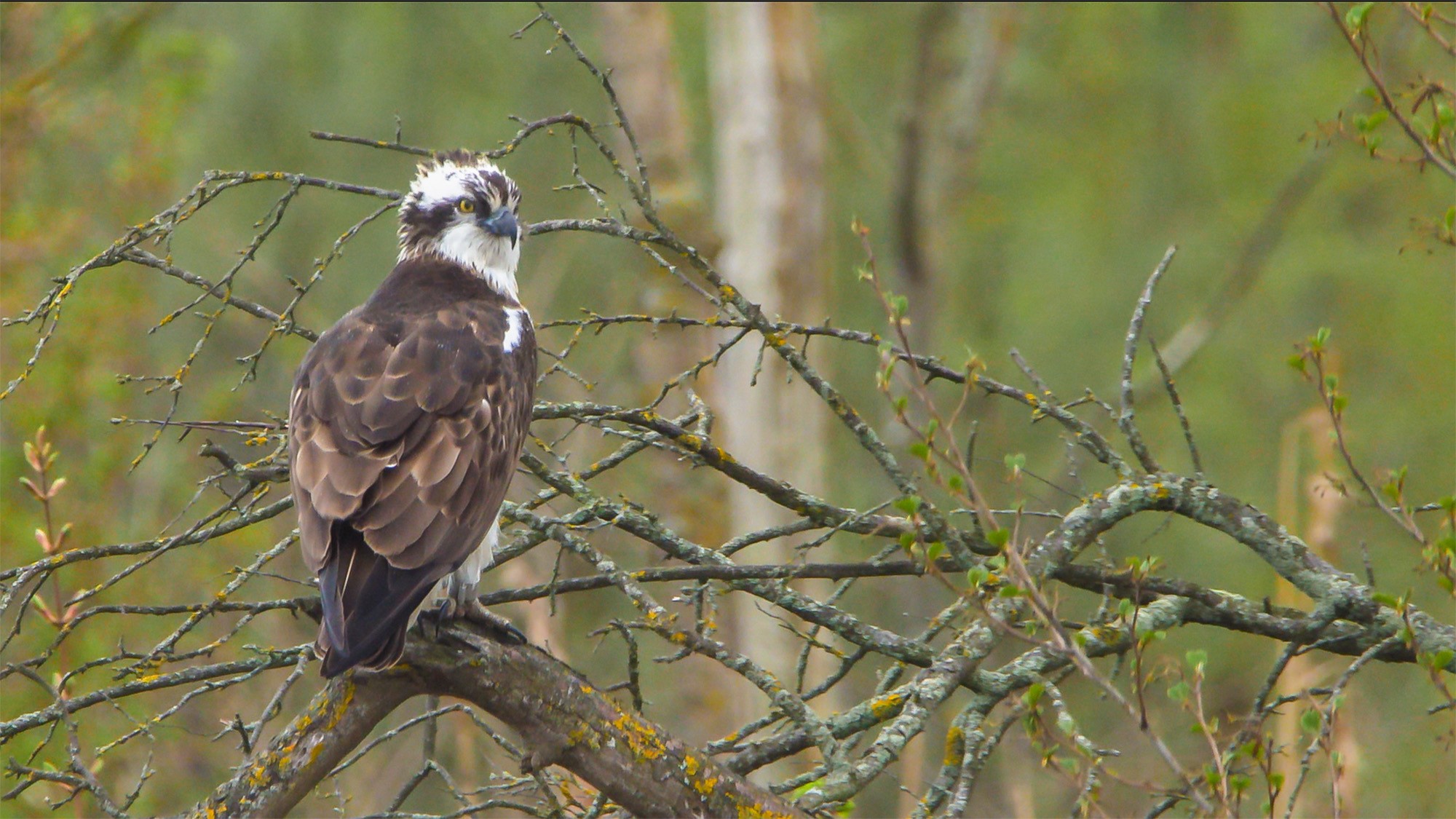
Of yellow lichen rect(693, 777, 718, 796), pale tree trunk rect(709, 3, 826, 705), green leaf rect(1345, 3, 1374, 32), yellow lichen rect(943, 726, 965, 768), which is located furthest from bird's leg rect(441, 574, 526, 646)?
pale tree trunk rect(709, 3, 826, 705)

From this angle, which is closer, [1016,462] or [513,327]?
[1016,462]

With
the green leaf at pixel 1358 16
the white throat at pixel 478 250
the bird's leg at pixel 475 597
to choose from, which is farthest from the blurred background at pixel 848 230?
the white throat at pixel 478 250

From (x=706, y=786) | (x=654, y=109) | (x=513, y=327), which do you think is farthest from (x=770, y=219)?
(x=706, y=786)

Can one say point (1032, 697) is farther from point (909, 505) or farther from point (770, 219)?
point (770, 219)

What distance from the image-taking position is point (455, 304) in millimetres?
4617

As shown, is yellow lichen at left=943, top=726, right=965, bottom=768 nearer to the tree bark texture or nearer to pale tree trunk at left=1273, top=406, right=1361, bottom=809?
the tree bark texture

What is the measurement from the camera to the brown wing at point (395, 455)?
3475mm

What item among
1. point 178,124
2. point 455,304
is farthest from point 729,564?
point 178,124

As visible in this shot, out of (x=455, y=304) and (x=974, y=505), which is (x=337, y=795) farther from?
(x=974, y=505)

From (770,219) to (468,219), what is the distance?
5.38 metres

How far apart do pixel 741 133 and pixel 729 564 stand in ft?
24.5

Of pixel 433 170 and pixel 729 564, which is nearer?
pixel 729 564

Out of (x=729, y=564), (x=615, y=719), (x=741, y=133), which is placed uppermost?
(x=741, y=133)

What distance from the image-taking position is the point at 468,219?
5.23 m
